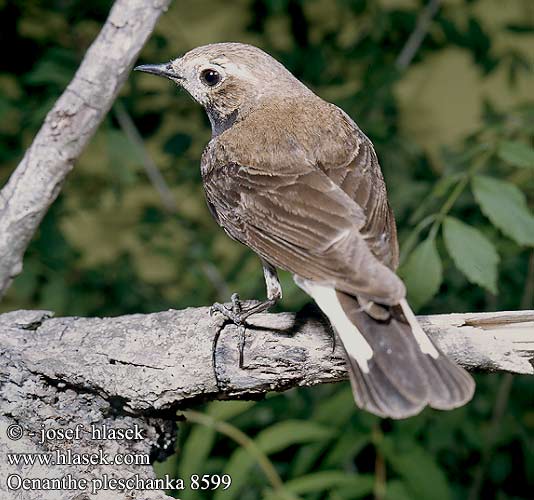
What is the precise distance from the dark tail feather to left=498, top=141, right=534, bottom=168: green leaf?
77 centimetres

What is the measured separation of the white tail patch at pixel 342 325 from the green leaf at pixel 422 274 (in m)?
0.34

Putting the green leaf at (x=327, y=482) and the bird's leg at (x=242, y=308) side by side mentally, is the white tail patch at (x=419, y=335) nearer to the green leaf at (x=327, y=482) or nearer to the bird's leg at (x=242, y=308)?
the bird's leg at (x=242, y=308)

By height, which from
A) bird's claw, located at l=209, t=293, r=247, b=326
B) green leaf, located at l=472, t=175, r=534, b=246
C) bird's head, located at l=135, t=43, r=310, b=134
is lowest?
bird's claw, located at l=209, t=293, r=247, b=326

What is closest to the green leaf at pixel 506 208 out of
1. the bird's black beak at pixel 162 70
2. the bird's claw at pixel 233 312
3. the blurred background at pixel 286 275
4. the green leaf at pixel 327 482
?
the blurred background at pixel 286 275

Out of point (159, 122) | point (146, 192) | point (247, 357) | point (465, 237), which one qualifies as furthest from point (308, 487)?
point (146, 192)

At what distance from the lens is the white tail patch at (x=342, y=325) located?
2.08 meters

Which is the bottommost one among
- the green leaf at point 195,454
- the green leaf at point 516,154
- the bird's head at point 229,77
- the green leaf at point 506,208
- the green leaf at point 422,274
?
the green leaf at point 195,454

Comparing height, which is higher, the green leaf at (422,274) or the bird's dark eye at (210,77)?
the bird's dark eye at (210,77)

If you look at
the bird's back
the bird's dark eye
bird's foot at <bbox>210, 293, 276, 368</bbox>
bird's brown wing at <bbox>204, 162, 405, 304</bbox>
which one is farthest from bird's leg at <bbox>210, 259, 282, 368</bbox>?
the bird's dark eye

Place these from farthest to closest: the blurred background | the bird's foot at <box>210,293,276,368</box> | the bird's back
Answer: the blurred background < the bird's back < the bird's foot at <box>210,293,276,368</box>

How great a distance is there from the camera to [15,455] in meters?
2.21

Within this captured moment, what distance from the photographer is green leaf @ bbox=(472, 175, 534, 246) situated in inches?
97.7

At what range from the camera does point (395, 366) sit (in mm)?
2074

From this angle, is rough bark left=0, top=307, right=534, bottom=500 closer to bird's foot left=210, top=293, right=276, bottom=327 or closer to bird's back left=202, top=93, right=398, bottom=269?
bird's foot left=210, top=293, right=276, bottom=327
